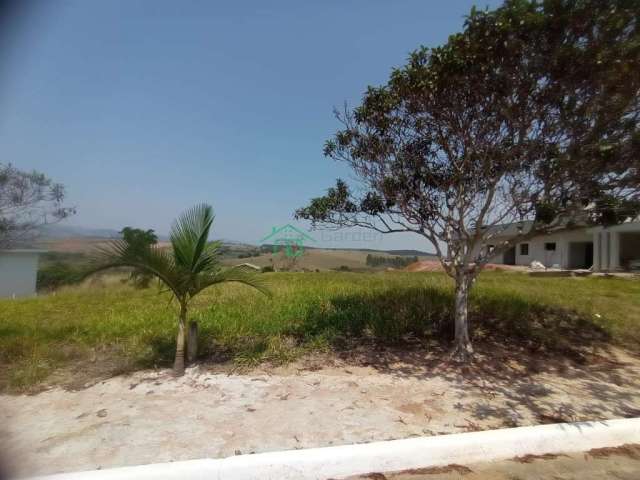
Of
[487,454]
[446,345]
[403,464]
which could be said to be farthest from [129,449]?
[446,345]

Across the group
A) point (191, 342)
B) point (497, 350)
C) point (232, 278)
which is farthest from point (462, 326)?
point (191, 342)

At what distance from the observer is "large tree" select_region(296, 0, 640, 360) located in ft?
15.8

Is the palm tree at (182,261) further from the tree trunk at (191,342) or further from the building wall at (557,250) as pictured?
the building wall at (557,250)

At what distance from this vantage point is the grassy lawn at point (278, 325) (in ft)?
18.3

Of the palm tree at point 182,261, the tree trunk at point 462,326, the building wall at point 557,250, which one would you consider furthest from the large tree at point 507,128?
the building wall at point 557,250

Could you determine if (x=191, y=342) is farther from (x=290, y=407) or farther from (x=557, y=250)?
(x=557, y=250)

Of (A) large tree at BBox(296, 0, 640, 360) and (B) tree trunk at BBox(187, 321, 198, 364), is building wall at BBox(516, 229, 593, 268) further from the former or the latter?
(B) tree trunk at BBox(187, 321, 198, 364)

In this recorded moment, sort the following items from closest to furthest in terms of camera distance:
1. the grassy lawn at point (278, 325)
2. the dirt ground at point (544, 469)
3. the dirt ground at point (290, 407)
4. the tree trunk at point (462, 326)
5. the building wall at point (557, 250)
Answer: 1. the dirt ground at point (544, 469)
2. the dirt ground at point (290, 407)
3. the grassy lawn at point (278, 325)
4. the tree trunk at point (462, 326)
5. the building wall at point (557, 250)

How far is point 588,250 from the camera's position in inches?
1070

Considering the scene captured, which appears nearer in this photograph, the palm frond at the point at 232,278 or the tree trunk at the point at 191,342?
the palm frond at the point at 232,278

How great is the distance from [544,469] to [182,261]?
14.2 ft

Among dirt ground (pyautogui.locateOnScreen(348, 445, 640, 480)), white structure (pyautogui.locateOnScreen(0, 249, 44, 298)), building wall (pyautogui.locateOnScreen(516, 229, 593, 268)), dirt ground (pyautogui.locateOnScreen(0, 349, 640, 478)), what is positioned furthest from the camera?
building wall (pyautogui.locateOnScreen(516, 229, 593, 268))

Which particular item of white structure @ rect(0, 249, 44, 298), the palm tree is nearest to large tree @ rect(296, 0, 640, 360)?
the palm tree

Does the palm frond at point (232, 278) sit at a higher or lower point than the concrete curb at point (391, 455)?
higher
